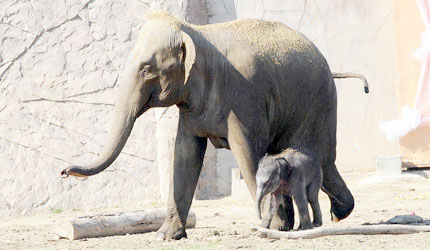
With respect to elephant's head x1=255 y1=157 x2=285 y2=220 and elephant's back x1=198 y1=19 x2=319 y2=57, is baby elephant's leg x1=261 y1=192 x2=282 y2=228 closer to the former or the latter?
elephant's head x1=255 y1=157 x2=285 y2=220

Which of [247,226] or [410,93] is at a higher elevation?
[410,93]

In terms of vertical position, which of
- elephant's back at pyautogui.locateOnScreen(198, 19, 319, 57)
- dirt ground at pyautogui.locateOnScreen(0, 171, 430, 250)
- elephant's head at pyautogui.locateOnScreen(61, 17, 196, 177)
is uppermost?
elephant's back at pyautogui.locateOnScreen(198, 19, 319, 57)

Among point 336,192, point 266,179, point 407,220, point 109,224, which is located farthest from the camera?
point 336,192

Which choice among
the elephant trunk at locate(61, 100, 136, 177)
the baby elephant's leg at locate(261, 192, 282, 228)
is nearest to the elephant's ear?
the elephant trunk at locate(61, 100, 136, 177)

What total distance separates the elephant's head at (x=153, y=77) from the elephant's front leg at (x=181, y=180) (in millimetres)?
443

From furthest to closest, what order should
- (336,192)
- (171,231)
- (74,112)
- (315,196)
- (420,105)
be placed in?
(420,105)
(74,112)
(336,192)
(171,231)
(315,196)

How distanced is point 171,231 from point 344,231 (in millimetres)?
1553

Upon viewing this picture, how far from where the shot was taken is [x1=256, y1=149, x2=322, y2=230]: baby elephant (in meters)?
7.20

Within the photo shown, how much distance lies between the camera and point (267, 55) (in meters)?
7.61

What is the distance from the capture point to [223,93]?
7.39 meters

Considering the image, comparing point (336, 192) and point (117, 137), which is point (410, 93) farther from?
point (117, 137)

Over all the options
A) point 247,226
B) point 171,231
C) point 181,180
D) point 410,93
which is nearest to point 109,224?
point 171,231

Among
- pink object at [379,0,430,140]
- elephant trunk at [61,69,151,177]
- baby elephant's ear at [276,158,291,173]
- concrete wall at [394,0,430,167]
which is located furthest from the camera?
concrete wall at [394,0,430,167]

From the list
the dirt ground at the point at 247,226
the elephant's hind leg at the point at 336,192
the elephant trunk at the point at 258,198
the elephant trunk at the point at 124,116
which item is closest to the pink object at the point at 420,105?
the dirt ground at the point at 247,226
